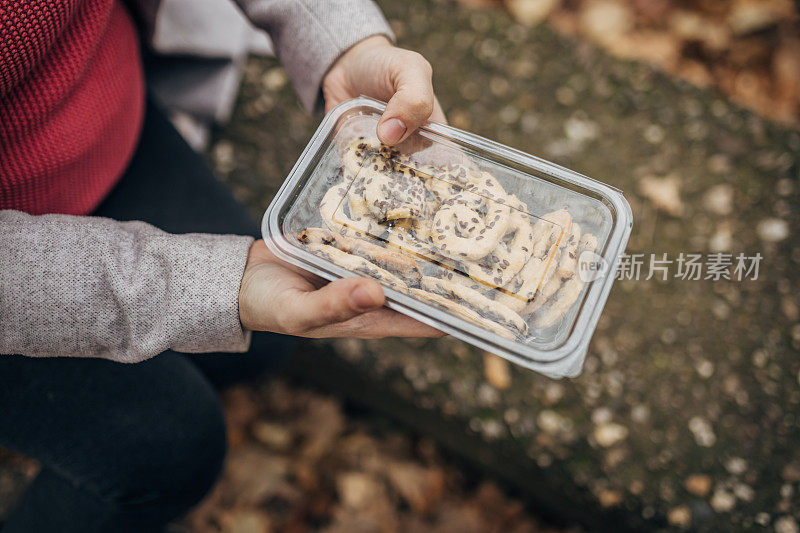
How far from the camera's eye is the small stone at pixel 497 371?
81.1 inches

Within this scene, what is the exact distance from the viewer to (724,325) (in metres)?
2.15

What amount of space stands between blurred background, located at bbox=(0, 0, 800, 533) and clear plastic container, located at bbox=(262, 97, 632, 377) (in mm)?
872

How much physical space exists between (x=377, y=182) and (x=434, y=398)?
40.6 inches

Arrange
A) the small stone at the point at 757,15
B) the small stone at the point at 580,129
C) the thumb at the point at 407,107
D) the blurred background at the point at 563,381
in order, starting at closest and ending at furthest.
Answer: the thumb at the point at 407,107 → the blurred background at the point at 563,381 → the small stone at the point at 580,129 → the small stone at the point at 757,15

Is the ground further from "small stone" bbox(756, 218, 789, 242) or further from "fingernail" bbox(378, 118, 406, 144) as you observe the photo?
"fingernail" bbox(378, 118, 406, 144)

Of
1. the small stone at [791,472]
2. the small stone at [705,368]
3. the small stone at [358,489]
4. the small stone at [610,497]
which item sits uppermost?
the small stone at [705,368]

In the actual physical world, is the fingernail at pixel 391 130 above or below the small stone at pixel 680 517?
above

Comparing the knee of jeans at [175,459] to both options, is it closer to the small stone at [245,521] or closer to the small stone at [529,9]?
the small stone at [245,521]

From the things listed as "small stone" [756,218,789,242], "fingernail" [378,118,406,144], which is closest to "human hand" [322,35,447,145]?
"fingernail" [378,118,406,144]

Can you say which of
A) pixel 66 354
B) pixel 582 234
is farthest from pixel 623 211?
pixel 66 354

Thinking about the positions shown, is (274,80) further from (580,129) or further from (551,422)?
(551,422)

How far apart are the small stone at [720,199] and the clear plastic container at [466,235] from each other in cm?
126

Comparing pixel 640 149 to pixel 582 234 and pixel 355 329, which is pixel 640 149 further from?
pixel 355 329

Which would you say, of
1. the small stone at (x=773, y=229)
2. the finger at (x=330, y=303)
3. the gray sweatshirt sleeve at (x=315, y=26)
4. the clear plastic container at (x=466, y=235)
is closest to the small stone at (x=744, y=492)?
the small stone at (x=773, y=229)
